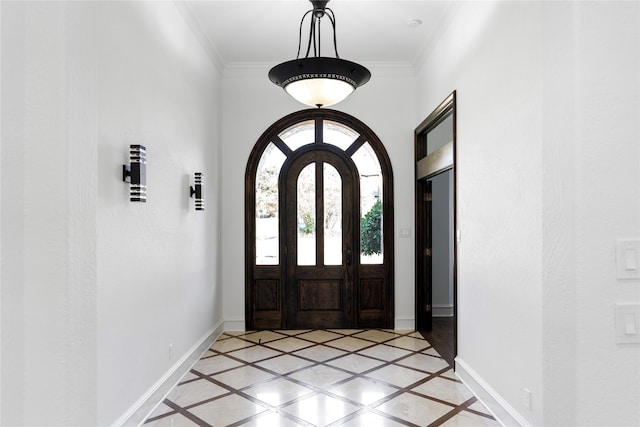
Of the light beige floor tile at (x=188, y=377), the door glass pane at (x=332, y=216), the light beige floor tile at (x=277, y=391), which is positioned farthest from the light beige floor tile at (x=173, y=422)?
the door glass pane at (x=332, y=216)

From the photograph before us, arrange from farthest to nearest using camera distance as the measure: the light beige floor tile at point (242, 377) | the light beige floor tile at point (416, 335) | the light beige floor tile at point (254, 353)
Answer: the light beige floor tile at point (416, 335)
the light beige floor tile at point (254, 353)
the light beige floor tile at point (242, 377)

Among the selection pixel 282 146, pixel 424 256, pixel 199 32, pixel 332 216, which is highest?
pixel 199 32

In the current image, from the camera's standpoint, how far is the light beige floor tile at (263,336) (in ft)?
17.0

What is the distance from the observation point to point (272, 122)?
5.68 meters

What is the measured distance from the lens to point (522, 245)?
107 inches

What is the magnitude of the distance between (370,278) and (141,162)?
3601 millimetres

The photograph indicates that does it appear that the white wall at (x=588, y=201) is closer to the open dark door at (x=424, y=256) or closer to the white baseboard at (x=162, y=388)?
the white baseboard at (x=162, y=388)

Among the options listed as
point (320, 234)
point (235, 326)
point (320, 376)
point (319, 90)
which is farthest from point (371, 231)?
point (319, 90)

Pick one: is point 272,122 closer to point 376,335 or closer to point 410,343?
point 376,335

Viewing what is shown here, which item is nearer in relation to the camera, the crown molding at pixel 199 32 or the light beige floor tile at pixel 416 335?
the crown molding at pixel 199 32

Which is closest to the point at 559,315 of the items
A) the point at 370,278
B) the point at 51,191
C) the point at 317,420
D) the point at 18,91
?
the point at 51,191

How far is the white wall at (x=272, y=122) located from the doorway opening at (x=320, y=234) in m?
0.18

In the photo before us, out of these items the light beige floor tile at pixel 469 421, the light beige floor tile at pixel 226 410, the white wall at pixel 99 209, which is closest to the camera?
the white wall at pixel 99 209

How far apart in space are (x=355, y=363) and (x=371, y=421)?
1.29m
